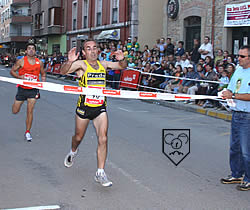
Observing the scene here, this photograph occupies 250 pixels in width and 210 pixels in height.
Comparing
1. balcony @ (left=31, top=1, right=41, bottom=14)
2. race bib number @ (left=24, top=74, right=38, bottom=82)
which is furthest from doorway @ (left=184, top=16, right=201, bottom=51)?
balcony @ (left=31, top=1, right=41, bottom=14)

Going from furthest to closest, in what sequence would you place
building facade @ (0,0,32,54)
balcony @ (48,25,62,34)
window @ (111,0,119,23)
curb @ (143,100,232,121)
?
building facade @ (0,0,32,54), balcony @ (48,25,62,34), window @ (111,0,119,23), curb @ (143,100,232,121)

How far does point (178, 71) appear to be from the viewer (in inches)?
646

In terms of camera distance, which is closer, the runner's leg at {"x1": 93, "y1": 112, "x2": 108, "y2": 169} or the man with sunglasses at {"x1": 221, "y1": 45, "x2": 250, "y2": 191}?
the man with sunglasses at {"x1": 221, "y1": 45, "x2": 250, "y2": 191}

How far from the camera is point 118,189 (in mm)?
5422

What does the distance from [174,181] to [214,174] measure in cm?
79

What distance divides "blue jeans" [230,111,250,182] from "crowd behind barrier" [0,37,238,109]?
265 inches

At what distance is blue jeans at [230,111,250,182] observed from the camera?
5410 millimetres

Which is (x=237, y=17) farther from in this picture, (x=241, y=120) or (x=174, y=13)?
(x=241, y=120)

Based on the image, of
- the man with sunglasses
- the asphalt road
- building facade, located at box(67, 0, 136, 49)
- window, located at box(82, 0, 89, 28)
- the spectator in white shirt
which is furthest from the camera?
window, located at box(82, 0, 89, 28)

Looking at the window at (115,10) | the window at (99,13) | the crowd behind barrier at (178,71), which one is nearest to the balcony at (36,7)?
the window at (99,13)

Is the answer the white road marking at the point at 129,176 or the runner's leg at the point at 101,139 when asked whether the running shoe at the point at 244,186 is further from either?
the runner's leg at the point at 101,139

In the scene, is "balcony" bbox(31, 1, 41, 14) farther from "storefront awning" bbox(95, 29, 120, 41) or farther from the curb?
the curb

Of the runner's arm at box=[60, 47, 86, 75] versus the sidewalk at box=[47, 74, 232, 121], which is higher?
the runner's arm at box=[60, 47, 86, 75]

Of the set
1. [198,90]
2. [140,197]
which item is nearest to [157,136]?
[140,197]
